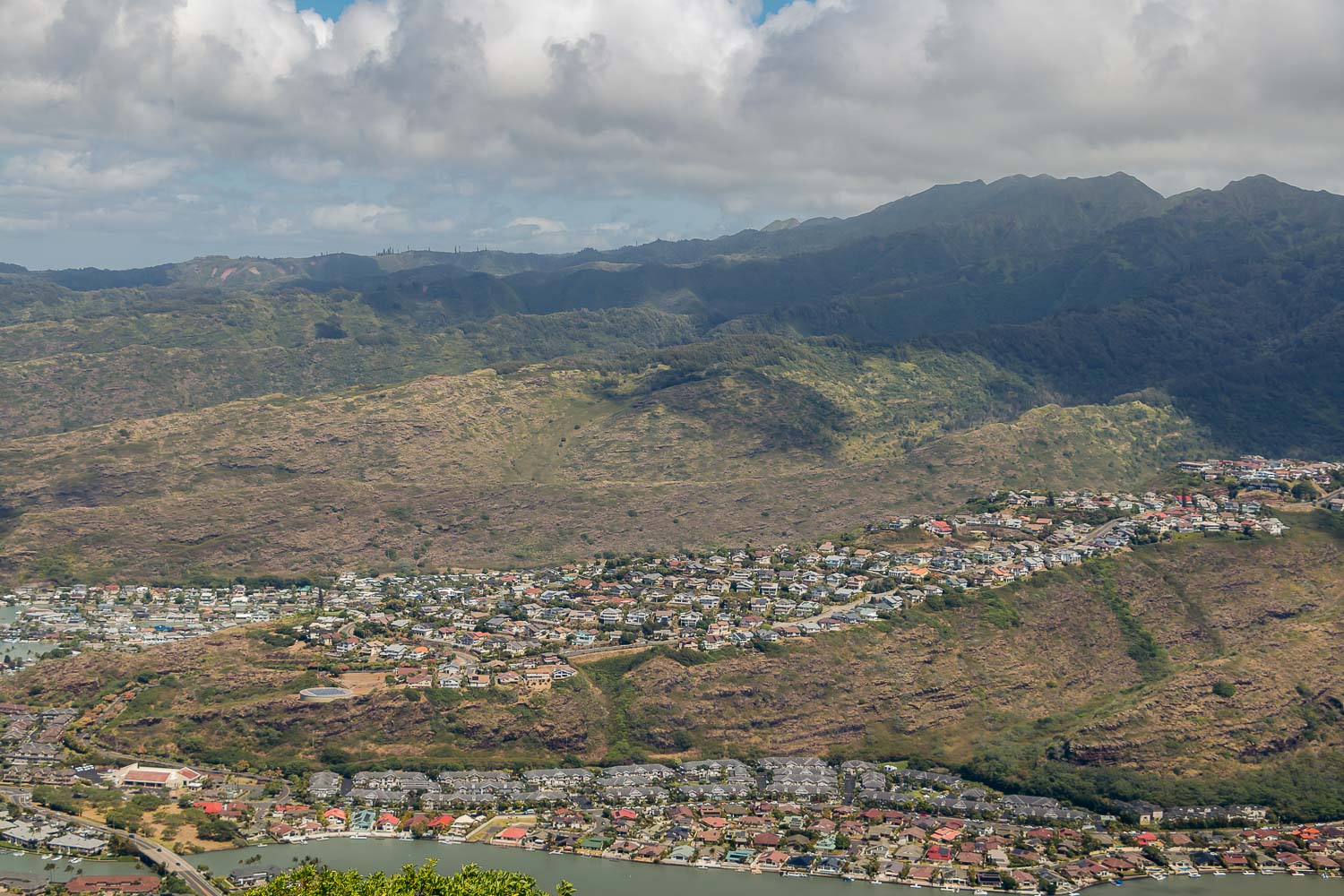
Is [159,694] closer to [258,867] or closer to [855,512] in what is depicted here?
[258,867]

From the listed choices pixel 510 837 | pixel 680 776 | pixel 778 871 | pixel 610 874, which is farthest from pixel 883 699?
pixel 510 837

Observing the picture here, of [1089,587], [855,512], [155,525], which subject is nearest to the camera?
[1089,587]

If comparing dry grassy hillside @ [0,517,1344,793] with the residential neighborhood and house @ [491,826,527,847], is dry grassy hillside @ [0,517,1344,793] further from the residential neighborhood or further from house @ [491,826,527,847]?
house @ [491,826,527,847]

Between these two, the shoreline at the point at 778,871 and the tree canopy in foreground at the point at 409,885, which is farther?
the shoreline at the point at 778,871

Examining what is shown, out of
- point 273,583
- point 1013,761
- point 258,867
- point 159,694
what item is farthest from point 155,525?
point 1013,761

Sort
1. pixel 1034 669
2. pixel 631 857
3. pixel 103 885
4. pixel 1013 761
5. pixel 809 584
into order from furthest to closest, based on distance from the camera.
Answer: pixel 809 584 < pixel 1034 669 < pixel 1013 761 < pixel 631 857 < pixel 103 885

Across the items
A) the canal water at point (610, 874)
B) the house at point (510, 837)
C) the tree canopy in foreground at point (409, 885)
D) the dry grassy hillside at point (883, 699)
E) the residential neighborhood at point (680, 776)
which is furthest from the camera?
the dry grassy hillside at point (883, 699)

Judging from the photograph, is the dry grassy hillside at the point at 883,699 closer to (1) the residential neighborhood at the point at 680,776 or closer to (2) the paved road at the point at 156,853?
(1) the residential neighborhood at the point at 680,776

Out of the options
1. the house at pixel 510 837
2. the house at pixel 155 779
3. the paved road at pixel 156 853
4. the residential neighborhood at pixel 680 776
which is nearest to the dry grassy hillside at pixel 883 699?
the residential neighborhood at pixel 680 776
